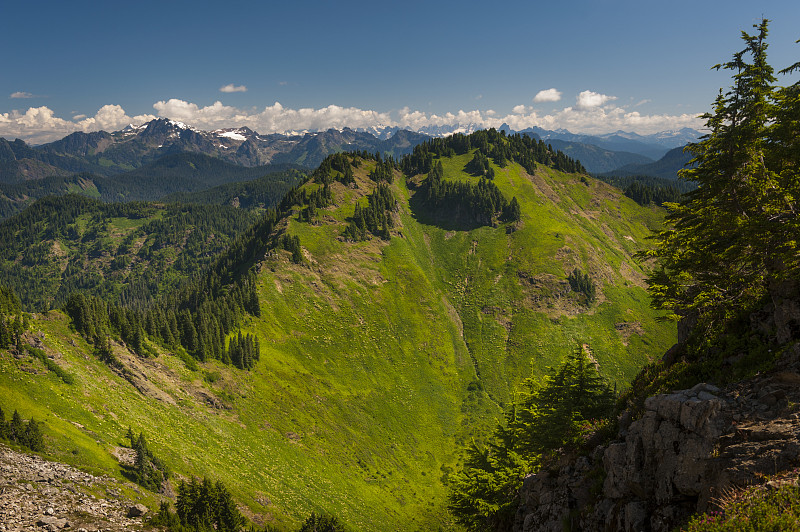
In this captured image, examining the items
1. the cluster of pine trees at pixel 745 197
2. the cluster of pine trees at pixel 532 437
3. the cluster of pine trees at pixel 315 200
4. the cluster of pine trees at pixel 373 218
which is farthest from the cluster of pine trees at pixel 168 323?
the cluster of pine trees at pixel 745 197

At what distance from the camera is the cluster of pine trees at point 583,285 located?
156m

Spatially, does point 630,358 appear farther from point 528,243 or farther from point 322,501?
point 322,501

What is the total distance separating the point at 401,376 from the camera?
412 feet

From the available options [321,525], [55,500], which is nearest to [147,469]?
[55,500]

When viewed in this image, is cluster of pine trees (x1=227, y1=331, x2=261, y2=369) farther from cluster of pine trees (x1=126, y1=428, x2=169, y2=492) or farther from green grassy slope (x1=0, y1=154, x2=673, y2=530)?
cluster of pine trees (x1=126, y1=428, x2=169, y2=492)

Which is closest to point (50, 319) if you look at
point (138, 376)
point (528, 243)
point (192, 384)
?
point (138, 376)

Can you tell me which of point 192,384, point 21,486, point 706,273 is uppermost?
point 706,273

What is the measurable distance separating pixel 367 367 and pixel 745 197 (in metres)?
111

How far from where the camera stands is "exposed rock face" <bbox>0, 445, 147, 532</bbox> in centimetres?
3612

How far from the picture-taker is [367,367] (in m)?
122

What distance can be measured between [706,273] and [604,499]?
14302 mm

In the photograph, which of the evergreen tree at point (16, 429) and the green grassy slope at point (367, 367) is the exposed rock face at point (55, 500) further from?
the green grassy slope at point (367, 367)

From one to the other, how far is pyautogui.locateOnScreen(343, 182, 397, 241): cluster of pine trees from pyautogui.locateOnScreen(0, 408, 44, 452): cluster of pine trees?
120 m

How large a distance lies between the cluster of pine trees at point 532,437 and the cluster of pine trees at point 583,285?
5202 inches
